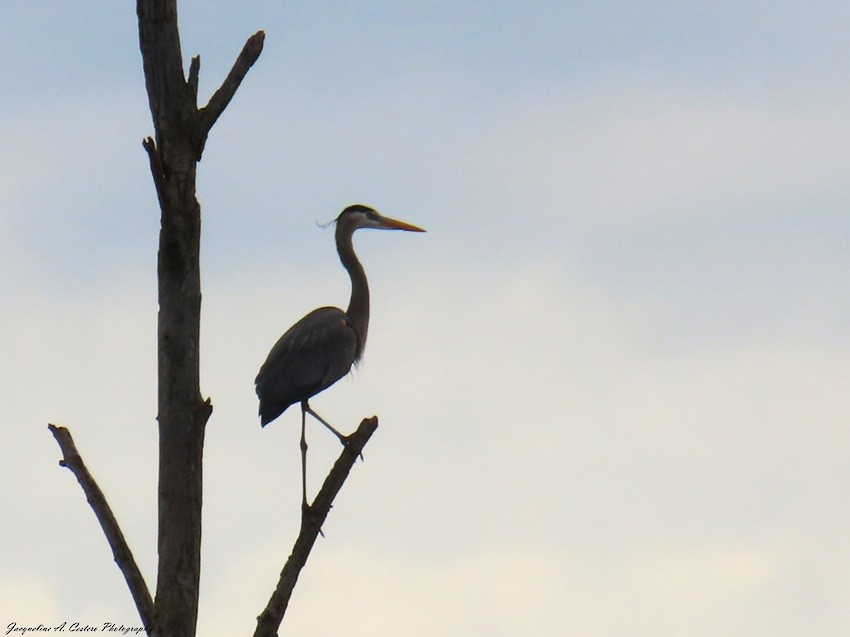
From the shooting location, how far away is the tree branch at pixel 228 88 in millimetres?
7219

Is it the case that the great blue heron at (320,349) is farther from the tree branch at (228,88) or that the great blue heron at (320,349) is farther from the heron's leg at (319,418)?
the tree branch at (228,88)

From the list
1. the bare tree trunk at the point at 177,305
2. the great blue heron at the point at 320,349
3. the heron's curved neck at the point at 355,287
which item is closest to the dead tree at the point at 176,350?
the bare tree trunk at the point at 177,305

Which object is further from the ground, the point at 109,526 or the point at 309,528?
the point at 309,528

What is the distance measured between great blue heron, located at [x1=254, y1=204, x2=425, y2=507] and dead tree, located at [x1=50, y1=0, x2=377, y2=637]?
4.72m

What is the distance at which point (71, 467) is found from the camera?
7.20 meters

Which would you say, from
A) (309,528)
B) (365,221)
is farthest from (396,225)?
(309,528)

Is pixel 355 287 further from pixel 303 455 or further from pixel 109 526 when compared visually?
pixel 109 526

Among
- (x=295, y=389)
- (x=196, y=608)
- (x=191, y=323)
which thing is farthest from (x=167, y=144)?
(x=295, y=389)

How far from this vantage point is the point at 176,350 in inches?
280

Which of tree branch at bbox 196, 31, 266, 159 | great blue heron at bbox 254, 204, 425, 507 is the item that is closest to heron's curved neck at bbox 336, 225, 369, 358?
great blue heron at bbox 254, 204, 425, 507

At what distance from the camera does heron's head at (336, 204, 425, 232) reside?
14.3 m

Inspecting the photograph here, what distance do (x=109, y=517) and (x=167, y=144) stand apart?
198cm

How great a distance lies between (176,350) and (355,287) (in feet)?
23.0

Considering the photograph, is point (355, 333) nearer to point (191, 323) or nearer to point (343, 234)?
point (343, 234)
